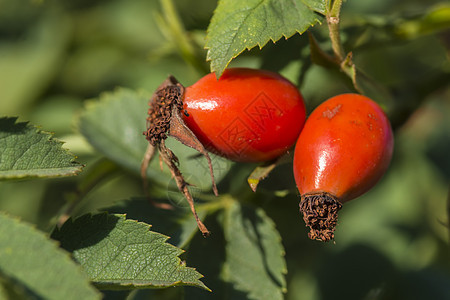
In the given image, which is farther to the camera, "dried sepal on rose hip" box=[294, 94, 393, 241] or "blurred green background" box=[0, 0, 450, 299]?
"blurred green background" box=[0, 0, 450, 299]

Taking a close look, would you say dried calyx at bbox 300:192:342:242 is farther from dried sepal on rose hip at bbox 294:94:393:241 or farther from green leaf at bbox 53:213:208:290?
green leaf at bbox 53:213:208:290

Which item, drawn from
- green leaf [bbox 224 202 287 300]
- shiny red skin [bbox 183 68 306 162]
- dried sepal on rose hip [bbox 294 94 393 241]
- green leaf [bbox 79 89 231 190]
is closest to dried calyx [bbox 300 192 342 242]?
dried sepal on rose hip [bbox 294 94 393 241]

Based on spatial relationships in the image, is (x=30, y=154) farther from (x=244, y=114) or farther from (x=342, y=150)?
(x=342, y=150)

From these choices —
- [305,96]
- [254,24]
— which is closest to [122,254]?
[254,24]

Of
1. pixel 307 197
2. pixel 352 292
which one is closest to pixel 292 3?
pixel 307 197

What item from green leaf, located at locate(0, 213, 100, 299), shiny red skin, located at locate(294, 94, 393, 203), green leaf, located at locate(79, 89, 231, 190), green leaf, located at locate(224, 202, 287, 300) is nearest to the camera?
green leaf, located at locate(0, 213, 100, 299)

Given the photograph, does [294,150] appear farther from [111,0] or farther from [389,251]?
[111,0]

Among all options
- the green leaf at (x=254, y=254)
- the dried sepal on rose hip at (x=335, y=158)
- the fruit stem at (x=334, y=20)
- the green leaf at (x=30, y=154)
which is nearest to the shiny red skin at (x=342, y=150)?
the dried sepal on rose hip at (x=335, y=158)
